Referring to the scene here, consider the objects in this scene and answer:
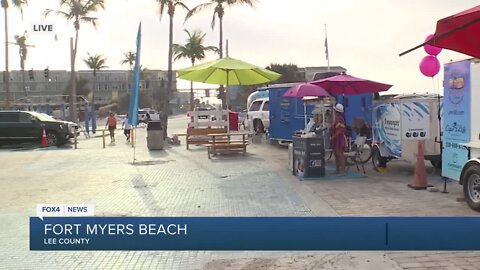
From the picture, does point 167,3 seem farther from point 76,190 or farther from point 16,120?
point 76,190

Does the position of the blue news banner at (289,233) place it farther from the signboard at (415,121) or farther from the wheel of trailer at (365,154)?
the wheel of trailer at (365,154)

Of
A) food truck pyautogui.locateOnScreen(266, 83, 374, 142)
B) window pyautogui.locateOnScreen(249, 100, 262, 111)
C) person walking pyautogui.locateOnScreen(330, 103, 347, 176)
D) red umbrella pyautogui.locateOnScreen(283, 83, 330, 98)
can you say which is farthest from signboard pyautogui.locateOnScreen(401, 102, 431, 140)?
window pyautogui.locateOnScreen(249, 100, 262, 111)

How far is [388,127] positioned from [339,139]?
4.26 ft

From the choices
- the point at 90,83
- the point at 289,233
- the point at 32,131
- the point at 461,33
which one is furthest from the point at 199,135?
the point at 90,83

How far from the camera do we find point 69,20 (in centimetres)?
3516

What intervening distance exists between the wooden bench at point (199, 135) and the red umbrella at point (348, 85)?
269 inches

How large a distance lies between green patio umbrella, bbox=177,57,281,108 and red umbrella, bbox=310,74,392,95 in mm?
3452

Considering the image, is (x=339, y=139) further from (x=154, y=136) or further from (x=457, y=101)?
(x=154, y=136)

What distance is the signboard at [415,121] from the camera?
442 inches

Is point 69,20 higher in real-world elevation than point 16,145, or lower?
higher

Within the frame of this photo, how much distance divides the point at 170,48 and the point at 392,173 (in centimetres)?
1553

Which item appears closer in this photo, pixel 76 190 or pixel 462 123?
pixel 462 123

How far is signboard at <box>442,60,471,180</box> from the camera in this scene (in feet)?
26.5

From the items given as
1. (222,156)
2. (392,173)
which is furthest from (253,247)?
(222,156)
